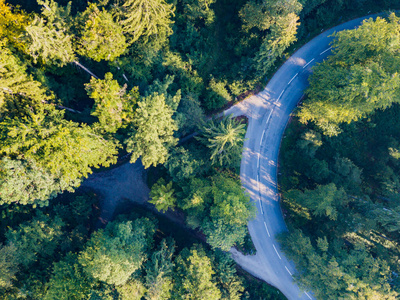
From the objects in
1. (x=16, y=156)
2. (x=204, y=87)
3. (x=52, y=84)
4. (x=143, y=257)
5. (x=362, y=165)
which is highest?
(x=362, y=165)

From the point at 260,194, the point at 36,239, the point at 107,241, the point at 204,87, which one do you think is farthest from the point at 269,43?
the point at 36,239

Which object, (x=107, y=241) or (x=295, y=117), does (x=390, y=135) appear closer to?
(x=295, y=117)

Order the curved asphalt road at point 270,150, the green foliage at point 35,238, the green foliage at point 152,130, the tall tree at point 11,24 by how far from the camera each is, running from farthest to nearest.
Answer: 1. the curved asphalt road at point 270,150
2. the green foliage at point 35,238
3. the green foliage at point 152,130
4. the tall tree at point 11,24

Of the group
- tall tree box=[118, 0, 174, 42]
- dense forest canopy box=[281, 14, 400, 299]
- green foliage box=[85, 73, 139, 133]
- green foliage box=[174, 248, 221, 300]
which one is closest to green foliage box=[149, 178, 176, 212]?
green foliage box=[174, 248, 221, 300]

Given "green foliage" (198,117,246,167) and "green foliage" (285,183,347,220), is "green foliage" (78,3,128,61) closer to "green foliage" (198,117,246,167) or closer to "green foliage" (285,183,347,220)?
"green foliage" (198,117,246,167)

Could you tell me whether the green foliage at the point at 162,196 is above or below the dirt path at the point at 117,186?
above

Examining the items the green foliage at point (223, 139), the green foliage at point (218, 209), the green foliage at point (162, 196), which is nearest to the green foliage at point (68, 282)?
the green foliage at point (162, 196)

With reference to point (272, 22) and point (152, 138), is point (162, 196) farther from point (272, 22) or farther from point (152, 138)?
point (272, 22)

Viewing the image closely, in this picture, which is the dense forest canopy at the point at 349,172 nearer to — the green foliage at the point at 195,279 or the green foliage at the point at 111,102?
→ the green foliage at the point at 195,279
